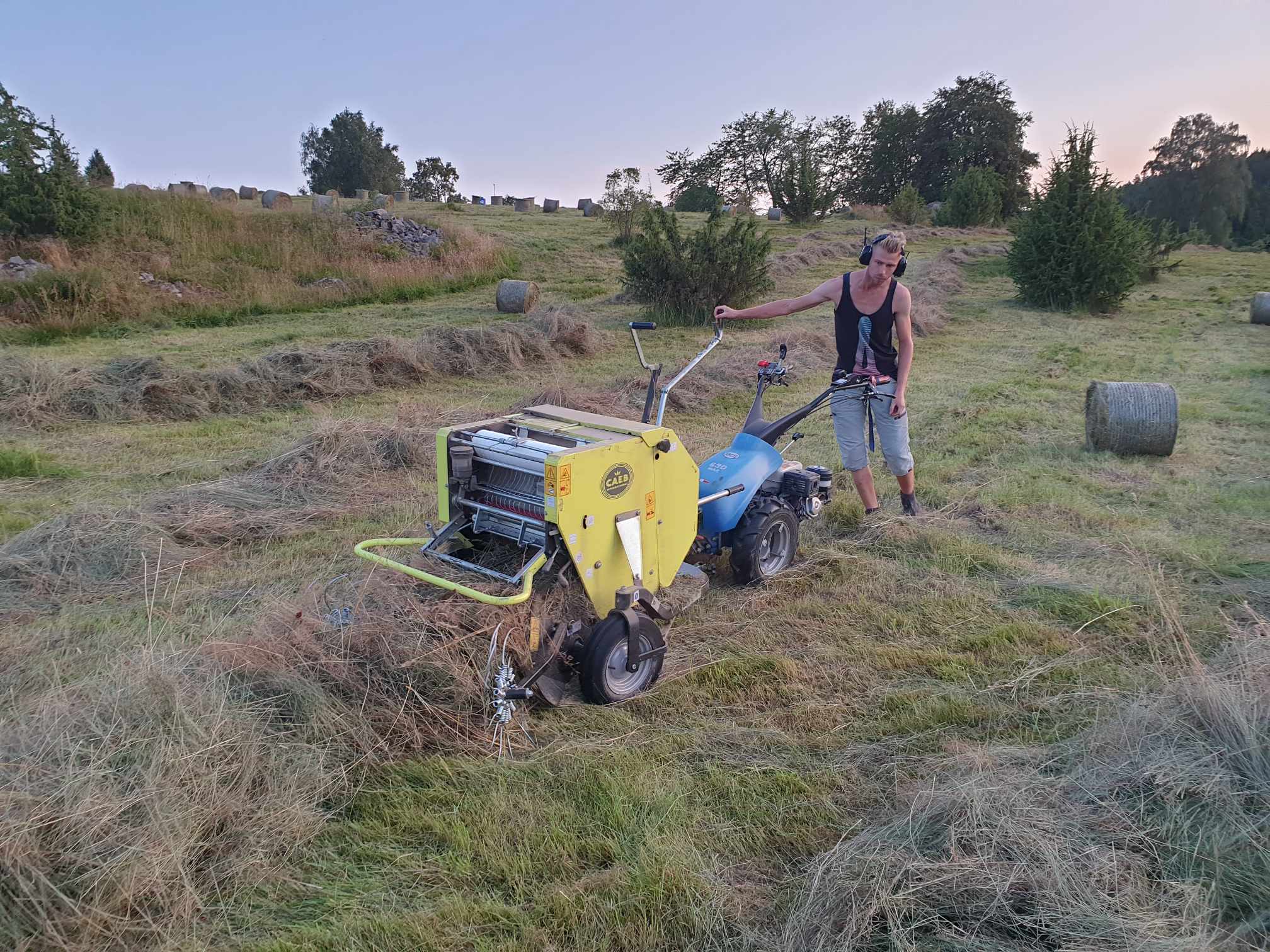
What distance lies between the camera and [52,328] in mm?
12992

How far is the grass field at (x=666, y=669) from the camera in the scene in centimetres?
240

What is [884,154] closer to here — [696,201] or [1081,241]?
[696,201]

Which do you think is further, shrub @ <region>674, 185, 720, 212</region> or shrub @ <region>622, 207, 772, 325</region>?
shrub @ <region>674, 185, 720, 212</region>

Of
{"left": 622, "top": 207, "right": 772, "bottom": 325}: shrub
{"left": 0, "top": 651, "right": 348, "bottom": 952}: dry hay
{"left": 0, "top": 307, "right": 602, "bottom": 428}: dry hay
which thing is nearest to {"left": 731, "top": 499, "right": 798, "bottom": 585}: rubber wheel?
{"left": 0, "top": 651, "right": 348, "bottom": 952}: dry hay

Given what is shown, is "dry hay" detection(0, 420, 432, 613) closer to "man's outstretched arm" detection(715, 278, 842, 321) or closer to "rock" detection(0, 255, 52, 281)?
"man's outstretched arm" detection(715, 278, 842, 321)

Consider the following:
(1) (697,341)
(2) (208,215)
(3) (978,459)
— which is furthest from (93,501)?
(2) (208,215)

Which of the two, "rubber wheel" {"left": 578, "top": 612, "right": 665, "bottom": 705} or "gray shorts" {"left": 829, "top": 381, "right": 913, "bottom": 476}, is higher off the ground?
"gray shorts" {"left": 829, "top": 381, "right": 913, "bottom": 476}

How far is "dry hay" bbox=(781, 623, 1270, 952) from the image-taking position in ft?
7.02

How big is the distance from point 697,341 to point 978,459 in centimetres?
610

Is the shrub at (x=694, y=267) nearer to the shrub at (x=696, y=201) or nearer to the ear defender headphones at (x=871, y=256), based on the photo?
the ear defender headphones at (x=871, y=256)

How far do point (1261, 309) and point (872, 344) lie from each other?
14078 millimetres

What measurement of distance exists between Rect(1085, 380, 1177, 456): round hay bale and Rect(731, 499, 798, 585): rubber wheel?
12.5 feet

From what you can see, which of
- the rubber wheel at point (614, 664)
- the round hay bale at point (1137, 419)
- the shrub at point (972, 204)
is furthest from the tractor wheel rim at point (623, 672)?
the shrub at point (972, 204)

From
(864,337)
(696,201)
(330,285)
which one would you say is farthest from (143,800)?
(696,201)
